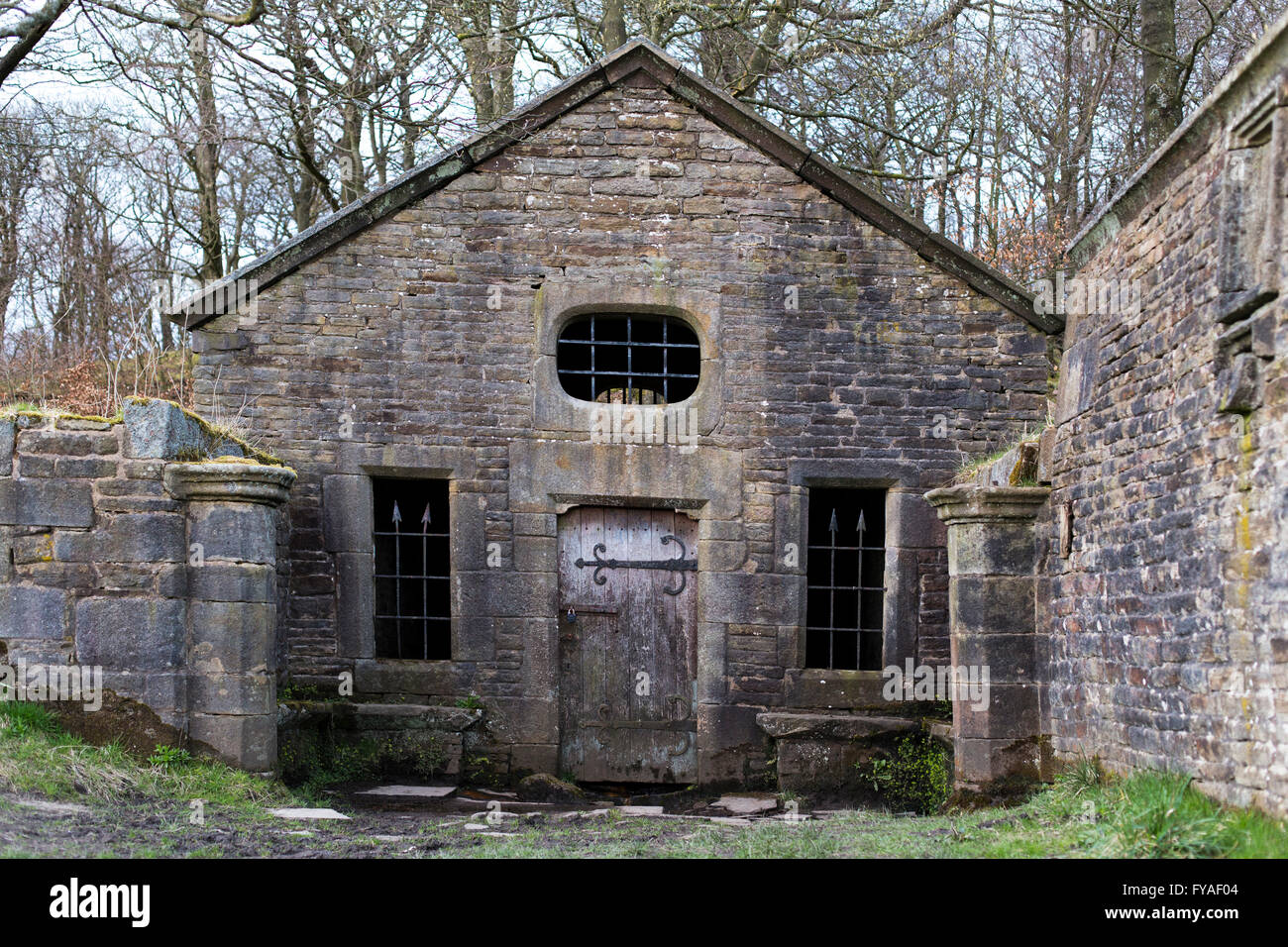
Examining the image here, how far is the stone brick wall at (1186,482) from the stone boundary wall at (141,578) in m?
5.16

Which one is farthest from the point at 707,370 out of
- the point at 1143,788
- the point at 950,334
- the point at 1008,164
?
the point at 1008,164

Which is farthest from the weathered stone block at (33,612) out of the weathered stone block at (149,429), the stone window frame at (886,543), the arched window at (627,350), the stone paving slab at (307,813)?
the stone window frame at (886,543)

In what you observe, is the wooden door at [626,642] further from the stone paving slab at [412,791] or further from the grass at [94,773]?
the grass at [94,773]

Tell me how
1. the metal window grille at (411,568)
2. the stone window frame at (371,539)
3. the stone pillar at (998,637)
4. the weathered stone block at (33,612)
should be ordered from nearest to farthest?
1. the weathered stone block at (33,612)
2. the stone pillar at (998,637)
3. the stone window frame at (371,539)
4. the metal window grille at (411,568)

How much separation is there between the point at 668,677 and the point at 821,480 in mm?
1974

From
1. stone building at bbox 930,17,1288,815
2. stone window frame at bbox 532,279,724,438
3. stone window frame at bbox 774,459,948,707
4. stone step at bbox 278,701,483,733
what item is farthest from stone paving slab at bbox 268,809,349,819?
stone building at bbox 930,17,1288,815

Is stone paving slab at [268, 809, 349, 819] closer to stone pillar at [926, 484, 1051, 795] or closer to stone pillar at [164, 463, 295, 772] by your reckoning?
stone pillar at [164, 463, 295, 772]

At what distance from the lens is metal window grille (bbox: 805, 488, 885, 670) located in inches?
366

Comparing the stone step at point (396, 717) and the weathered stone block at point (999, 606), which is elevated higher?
the weathered stone block at point (999, 606)

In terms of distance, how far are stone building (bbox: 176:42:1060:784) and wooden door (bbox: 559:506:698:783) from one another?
0.07 feet

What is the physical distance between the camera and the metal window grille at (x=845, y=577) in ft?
30.5

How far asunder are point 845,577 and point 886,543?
3.76ft

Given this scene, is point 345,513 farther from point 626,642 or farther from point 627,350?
point 627,350

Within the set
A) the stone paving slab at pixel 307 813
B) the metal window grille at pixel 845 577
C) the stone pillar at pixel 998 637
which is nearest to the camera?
the stone paving slab at pixel 307 813
